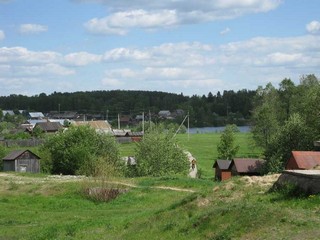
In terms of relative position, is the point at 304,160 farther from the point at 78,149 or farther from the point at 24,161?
the point at 24,161

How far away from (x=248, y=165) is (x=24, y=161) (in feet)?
83.7

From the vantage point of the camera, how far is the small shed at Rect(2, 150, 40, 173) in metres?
64.8

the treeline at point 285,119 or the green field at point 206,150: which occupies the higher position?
the treeline at point 285,119

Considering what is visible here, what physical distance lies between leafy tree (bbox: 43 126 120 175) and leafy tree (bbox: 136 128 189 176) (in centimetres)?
294

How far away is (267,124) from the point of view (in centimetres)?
7781

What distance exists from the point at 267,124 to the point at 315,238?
6544 cm

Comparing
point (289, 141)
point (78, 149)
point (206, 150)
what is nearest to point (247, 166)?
point (289, 141)

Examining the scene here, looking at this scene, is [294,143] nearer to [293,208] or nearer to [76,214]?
[76,214]

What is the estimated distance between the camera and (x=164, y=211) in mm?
22375

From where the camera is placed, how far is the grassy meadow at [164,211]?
1539 cm

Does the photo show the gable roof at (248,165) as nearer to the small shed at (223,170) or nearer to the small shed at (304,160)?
the small shed at (223,170)

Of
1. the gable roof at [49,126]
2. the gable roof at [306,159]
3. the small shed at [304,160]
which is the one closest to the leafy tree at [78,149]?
the small shed at [304,160]

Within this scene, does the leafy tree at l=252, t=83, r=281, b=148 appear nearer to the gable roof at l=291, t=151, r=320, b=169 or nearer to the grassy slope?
the gable roof at l=291, t=151, r=320, b=169

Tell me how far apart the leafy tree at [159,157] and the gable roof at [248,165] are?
26.9ft
